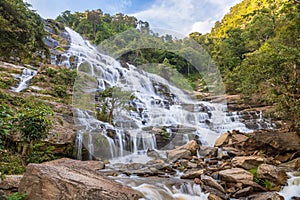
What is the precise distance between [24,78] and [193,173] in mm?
11653

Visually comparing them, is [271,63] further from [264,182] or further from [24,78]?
[24,78]

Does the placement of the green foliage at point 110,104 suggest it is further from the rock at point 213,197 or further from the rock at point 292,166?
the rock at point 292,166

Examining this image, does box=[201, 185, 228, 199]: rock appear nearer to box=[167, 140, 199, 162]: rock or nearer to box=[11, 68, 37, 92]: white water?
box=[167, 140, 199, 162]: rock

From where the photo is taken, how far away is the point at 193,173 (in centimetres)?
620

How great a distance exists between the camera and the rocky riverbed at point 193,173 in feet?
10.5

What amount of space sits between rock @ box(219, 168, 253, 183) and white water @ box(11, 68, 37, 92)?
36.0 feet

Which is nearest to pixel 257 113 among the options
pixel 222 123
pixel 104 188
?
pixel 222 123

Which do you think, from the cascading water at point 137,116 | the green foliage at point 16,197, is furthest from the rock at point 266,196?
the green foliage at point 16,197

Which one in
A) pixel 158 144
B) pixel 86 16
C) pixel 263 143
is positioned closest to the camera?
pixel 263 143

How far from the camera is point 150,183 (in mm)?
5680

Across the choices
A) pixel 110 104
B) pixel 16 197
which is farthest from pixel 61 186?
pixel 110 104

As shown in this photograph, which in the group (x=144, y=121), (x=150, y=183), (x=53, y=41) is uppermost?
(x=53, y=41)

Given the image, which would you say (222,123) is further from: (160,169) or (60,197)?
(60,197)

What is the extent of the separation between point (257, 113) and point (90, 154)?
11696mm
